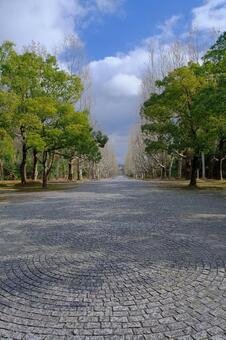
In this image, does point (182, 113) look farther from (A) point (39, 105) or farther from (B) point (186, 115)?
(A) point (39, 105)

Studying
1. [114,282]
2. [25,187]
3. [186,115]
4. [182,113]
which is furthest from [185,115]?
[114,282]

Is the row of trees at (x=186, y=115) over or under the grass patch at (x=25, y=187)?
over

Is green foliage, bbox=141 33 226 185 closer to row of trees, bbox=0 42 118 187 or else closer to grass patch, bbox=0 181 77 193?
row of trees, bbox=0 42 118 187

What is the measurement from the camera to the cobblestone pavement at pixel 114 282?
250 cm

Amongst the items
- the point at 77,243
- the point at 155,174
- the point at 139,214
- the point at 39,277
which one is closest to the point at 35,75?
the point at 139,214

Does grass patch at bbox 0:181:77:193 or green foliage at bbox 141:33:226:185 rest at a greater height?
green foliage at bbox 141:33:226:185

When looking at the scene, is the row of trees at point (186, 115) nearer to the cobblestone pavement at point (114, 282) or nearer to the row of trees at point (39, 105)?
the row of trees at point (39, 105)

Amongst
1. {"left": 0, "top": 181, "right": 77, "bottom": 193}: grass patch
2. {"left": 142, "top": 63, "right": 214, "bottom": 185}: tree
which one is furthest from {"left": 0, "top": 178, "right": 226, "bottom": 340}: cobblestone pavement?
{"left": 0, "top": 181, "right": 77, "bottom": 193}: grass patch

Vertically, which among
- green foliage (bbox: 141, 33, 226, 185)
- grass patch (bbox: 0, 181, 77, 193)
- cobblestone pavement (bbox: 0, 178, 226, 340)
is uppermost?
green foliage (bbox: 141, 33, 226, 185)

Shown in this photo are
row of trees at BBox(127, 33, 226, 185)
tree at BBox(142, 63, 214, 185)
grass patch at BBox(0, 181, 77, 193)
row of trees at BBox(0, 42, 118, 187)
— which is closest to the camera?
row of trees at BBox(127, 33, 226, 185)

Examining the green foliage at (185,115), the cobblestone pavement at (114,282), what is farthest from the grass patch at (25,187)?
the cobblestone pavement at (114,282)

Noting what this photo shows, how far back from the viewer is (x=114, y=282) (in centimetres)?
341

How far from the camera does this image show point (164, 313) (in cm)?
269

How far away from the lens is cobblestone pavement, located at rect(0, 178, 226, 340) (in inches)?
98.3
